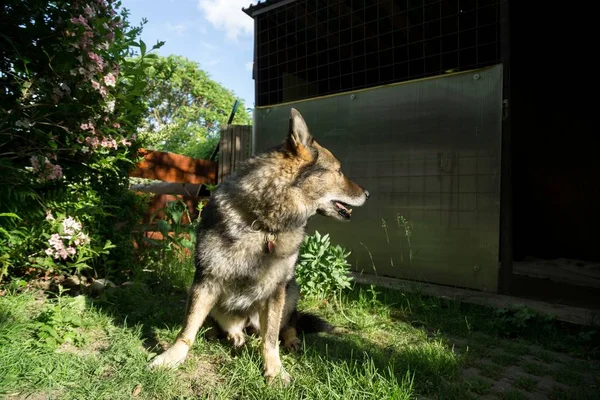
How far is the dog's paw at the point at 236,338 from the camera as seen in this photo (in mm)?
2490

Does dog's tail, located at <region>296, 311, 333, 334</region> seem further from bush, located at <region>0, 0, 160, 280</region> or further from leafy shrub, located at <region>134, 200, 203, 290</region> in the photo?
bush, located at <region>0, 0, 160, 280</region>

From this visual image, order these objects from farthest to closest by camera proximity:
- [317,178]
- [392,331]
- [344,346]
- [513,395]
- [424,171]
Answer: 1. [424,171]
2. [392,331]
3. [344,346]
4. [317,178]
5. [513,395]

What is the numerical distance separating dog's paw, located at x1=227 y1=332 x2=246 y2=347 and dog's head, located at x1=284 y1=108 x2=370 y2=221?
101cm

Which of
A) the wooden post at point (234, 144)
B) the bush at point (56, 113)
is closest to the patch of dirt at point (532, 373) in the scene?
the bush at point (56, 113)

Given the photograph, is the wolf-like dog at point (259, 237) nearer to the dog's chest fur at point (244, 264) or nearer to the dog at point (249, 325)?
the dog's chest fur at point (244, 264)

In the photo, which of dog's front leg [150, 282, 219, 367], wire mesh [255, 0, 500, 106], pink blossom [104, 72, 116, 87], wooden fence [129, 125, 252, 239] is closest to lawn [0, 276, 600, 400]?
dog's front leg [150, 282, 219, 367]

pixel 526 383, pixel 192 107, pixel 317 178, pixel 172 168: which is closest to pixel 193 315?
pixel 317 178

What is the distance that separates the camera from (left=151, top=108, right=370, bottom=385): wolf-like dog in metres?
2.16

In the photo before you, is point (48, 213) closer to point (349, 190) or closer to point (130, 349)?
point (130, 349)

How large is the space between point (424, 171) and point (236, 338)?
2.81 metres

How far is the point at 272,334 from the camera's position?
7.25 feet

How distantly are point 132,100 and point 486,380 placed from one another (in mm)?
3287

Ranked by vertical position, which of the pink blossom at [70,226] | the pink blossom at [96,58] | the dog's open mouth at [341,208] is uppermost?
the pink blossom at [96,58]

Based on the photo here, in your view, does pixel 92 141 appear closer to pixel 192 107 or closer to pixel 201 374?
pixel 201 374
